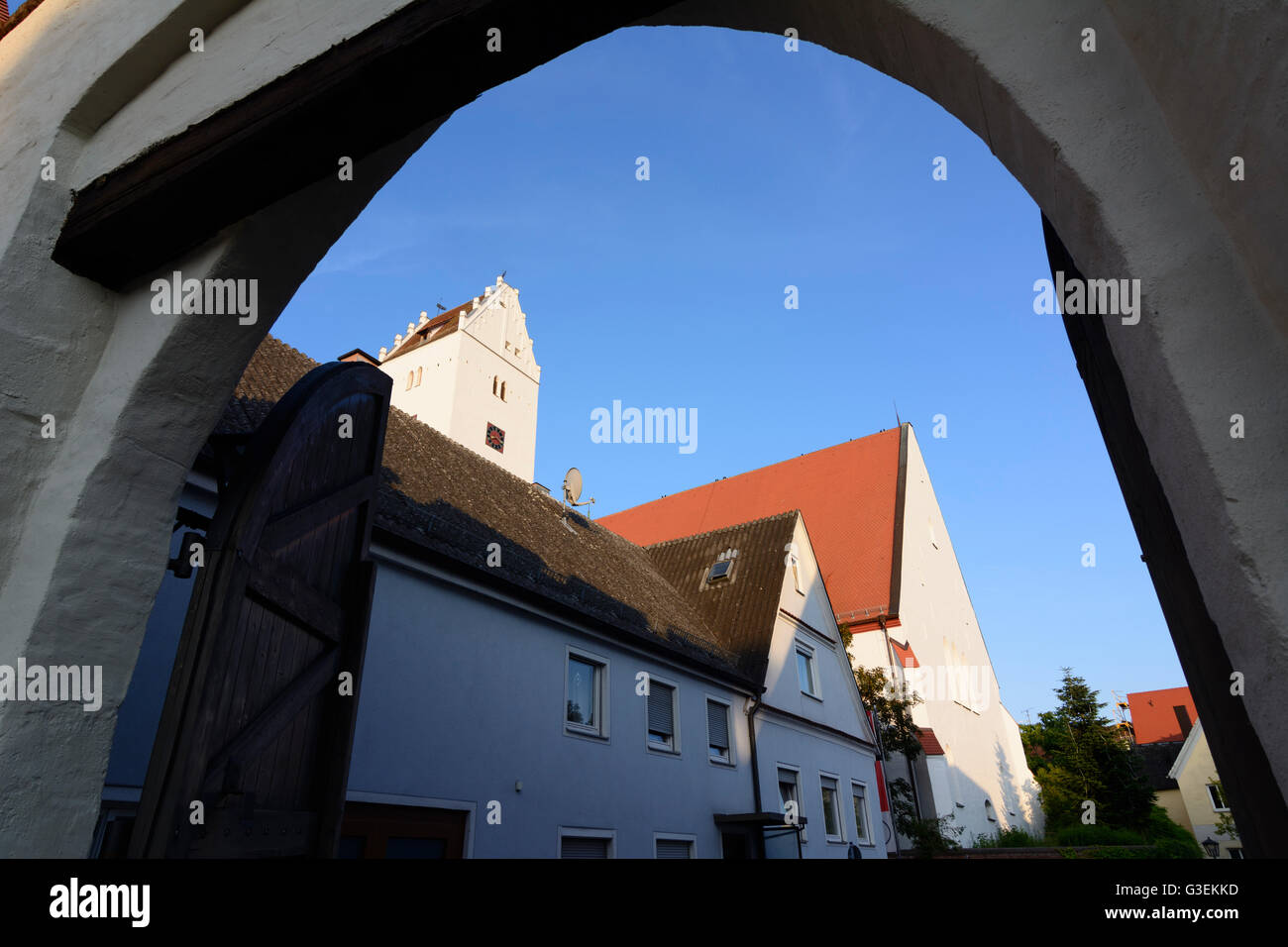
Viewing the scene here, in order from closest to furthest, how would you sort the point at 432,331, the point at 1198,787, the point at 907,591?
1. the point at 907,591
2. the point at 1198,787
3. the point at 432,331

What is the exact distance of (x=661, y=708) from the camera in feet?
38.8

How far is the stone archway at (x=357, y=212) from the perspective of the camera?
4.31 ft

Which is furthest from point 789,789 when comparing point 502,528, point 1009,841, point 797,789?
point 1009,841

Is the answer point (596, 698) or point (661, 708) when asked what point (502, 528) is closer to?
point (596, 698)

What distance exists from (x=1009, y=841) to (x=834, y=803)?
14.6 meters

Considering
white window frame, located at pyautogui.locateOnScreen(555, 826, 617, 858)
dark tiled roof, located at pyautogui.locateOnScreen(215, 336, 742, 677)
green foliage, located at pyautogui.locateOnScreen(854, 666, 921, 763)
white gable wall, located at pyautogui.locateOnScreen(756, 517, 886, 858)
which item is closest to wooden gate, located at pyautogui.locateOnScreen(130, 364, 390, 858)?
dark tiled roof, located at pyautogui.locateOnScreen(215, 336, 742, 677)

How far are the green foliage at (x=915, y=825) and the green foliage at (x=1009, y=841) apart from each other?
5.05 meters

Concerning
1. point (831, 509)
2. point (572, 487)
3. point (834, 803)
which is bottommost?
point (834, 803)

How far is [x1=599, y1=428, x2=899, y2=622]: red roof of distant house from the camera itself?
28.3 metres

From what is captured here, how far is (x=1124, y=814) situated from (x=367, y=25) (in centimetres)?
3608

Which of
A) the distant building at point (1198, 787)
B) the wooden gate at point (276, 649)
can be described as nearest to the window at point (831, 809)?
the wooden gate at point (276, 649)

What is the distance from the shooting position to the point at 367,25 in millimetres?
2232

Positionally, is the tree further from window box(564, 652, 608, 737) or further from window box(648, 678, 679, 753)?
window box(564, 652, 608, 737)

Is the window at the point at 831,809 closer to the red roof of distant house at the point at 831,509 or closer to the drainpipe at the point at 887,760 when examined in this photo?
the drainpipe at the point at 887,760
